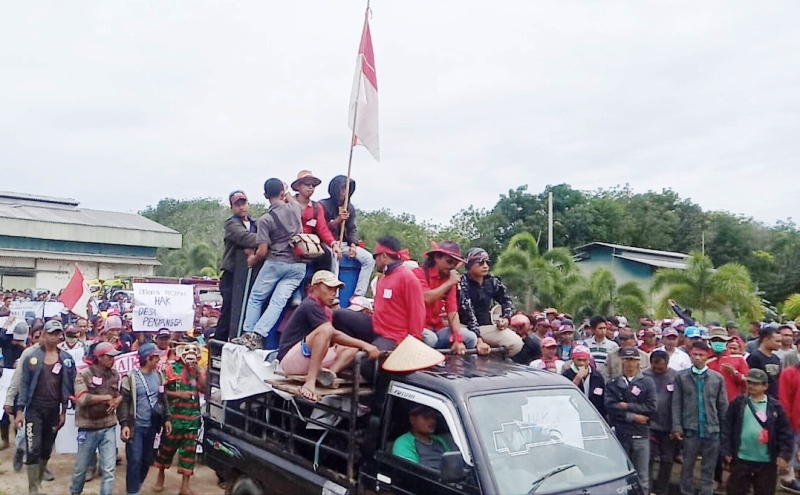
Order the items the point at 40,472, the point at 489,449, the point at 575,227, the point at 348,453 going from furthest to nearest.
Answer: the point at 575,227 → the point at 40,472 → the point at 348,453 → the point at 489,449

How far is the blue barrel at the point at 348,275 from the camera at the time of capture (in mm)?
7891

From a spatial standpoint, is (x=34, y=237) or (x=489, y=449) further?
(x=34, y=237)

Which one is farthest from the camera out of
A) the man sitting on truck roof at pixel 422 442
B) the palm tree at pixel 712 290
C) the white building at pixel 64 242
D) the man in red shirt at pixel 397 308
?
the white building at pixel 64 242

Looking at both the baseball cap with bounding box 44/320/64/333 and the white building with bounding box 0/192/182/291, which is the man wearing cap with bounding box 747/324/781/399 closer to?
the baseball cap with bounding box 44/320/64/333

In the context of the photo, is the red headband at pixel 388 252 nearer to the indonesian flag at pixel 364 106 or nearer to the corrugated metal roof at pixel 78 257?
the indonesian flag at pixel 364 106

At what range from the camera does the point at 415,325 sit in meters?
5.34

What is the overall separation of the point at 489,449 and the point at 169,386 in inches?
195

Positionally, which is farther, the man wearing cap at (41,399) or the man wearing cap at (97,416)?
the man wearing cap at (41,399)

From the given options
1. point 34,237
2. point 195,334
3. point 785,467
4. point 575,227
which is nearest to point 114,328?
point 195,334

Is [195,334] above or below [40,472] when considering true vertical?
above

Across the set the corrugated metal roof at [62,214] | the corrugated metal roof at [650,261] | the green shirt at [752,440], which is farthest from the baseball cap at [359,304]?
the corrugated metal roof at [62,214]

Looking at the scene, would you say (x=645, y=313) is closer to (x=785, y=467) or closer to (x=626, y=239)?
(x=785, y=467)

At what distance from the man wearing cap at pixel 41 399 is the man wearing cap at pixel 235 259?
1.79 m

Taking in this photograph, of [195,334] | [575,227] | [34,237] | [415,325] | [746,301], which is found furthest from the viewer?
[34,237]
